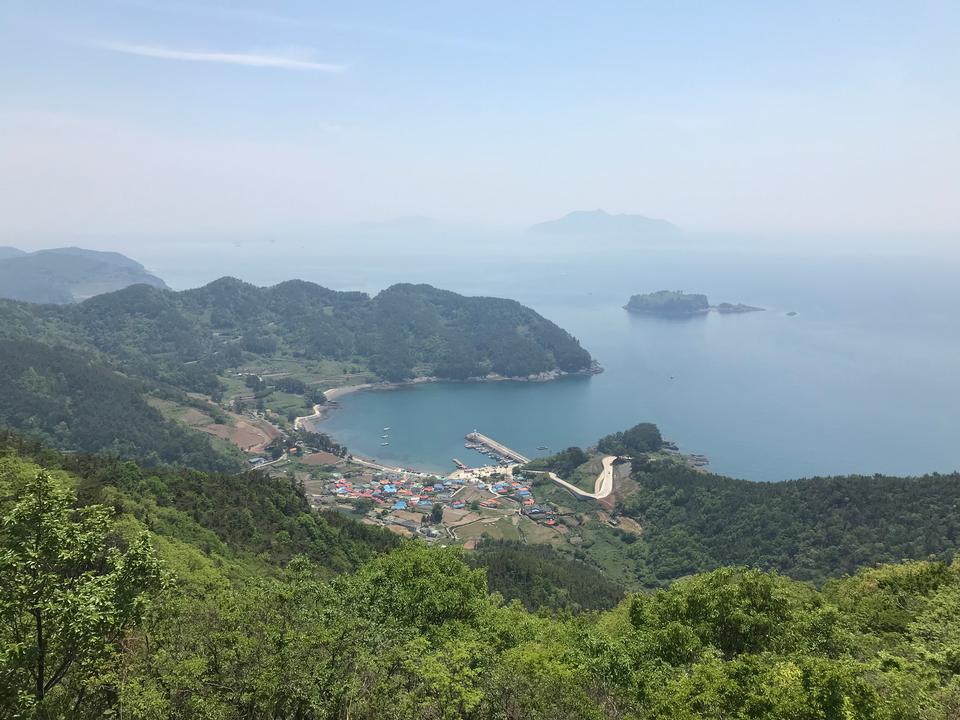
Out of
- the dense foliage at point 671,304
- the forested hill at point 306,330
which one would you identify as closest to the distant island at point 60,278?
the forested hill at point 306,330

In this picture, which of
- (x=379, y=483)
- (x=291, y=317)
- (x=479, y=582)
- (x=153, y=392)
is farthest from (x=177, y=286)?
(x=479, y=582)

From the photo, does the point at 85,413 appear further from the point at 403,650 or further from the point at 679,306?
the point at 679,306

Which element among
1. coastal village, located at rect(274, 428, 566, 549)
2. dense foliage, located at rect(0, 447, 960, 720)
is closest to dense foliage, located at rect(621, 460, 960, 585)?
coastal village, located at rect(274, 428, 566, 549)

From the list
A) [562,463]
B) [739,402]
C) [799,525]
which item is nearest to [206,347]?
[562,463]

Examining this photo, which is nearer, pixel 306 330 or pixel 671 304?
pixel 306 330

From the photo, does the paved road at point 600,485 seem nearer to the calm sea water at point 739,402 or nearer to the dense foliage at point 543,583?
the calm sea water at point 739,402

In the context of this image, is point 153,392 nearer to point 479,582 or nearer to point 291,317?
point 291,317

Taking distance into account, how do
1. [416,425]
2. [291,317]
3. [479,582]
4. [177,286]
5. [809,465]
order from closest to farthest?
[479,582] → [809,465] → [416,425] → [291,317] → [177,286]
